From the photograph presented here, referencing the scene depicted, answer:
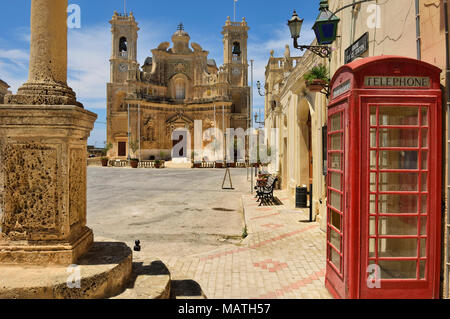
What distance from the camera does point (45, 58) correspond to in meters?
3.62

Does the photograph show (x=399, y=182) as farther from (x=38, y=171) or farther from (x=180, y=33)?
(x=180, y=33)

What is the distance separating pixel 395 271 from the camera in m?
3.67

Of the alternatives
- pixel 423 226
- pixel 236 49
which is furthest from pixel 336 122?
pixel 236 49

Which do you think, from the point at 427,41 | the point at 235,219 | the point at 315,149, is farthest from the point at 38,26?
the point at 235,219

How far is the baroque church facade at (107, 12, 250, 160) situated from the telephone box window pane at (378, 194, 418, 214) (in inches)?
1724

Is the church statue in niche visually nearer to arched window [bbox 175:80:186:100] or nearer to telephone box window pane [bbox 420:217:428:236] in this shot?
arched window [bbox 175:80:186:100]

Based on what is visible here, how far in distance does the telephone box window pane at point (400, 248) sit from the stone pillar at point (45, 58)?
415 centimetres

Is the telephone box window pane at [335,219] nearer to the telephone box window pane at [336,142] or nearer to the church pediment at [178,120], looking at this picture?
the telephone box window pane at [336,142]

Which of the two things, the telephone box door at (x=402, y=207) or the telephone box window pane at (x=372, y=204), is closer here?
the telephone box door at (x=402, y=207)

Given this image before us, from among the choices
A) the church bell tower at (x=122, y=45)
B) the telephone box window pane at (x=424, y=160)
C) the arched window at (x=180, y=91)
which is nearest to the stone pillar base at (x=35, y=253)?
the telephone box window pane at (x=424, y=160)

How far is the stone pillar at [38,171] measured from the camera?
3.38m

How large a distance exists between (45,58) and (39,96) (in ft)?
1.61

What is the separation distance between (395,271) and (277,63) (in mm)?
20656
